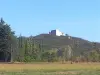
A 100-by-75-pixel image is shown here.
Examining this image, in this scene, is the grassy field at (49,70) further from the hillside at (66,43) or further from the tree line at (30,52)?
the hillside at (66,43)

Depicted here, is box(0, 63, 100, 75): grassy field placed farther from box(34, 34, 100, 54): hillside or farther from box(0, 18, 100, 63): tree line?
box(34, 34, 100, 54): hillside

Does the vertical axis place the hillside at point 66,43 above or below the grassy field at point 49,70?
above

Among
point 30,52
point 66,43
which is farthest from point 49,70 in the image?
point 66,43

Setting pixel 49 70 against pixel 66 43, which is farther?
pixel 66 43

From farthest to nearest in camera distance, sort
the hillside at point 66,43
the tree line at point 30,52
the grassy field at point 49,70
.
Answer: the hillside at point 66,43, the tree line at point 30,52, the grassy field at point 49,70

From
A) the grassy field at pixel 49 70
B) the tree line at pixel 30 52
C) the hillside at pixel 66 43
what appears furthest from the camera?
the hillside at pixel 66 43

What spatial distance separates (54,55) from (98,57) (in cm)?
748

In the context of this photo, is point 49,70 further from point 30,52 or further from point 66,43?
point 66,43

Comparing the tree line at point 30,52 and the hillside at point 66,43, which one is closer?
the tree line at point 30,52

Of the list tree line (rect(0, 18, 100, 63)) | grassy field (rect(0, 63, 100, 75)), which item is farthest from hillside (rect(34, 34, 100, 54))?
grassy field (rect(0, 63, 100, 75))

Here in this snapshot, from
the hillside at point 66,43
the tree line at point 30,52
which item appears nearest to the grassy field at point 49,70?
the tree line at point 30,52

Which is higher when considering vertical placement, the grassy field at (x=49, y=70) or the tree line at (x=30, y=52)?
the tree line at (x=30, y=52)

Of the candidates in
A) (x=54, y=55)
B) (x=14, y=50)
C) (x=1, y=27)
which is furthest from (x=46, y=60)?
(x=1, y=27)

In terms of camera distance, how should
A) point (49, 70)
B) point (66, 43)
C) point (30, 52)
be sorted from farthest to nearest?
point (66, 43), point (30, 52), point (49, 70)
